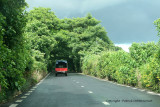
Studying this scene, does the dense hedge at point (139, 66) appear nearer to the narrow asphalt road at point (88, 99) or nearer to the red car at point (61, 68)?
the narrow asphalt road at point (88, 99)

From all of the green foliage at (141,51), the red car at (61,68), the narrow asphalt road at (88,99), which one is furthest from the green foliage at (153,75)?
the red car at (61,68)

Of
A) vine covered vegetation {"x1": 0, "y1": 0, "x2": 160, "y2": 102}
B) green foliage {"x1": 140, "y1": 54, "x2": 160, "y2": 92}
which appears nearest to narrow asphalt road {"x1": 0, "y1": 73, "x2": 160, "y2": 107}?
green foliage {"x1": 140, "y1": 54, "x2": 160, "y2": 92}

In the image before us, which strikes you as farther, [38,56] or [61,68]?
[61,68]

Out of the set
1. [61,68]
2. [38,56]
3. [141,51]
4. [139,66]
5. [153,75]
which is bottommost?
[153,75]

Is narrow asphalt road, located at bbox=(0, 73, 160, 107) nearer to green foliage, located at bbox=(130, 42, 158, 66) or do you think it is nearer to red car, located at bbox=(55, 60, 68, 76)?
green foliage, located at bbox=(130, 42, 158, 66)

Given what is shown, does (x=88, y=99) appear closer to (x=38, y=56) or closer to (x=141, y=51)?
(x=141, y=51)

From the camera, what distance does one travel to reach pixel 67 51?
65188 mm

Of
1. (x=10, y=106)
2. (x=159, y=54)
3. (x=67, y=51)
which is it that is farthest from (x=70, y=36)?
(x=10, y=106)

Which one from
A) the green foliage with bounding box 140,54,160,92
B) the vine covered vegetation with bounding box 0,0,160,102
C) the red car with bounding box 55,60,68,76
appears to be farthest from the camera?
the red car with bounding box 55,60,68,76

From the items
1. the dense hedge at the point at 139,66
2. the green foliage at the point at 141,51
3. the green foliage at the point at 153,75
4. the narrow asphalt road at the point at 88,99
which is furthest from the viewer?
the green foliage at the point at 141,51

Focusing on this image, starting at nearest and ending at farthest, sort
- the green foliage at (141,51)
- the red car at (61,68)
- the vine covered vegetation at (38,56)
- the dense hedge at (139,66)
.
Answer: the vine covered vegetation at (38,56) < the dense hedge at (139,66) < the green foliage at (141,51) < the red car at (61,68)

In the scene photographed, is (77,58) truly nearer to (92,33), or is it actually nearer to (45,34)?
(92,33)

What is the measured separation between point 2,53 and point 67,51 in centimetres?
5769

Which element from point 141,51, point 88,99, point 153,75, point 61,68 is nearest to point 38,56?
point 61,68
